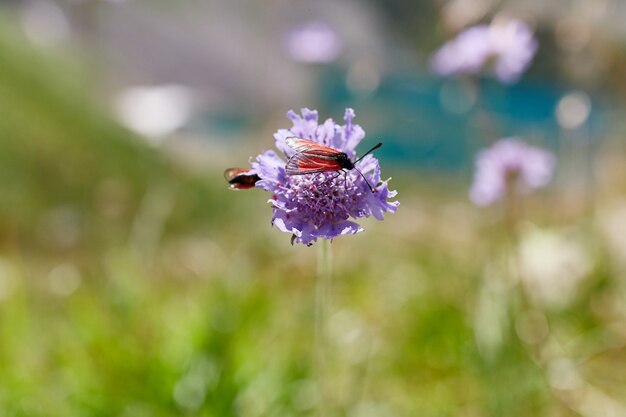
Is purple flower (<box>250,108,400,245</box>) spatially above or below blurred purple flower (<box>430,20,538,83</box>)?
below

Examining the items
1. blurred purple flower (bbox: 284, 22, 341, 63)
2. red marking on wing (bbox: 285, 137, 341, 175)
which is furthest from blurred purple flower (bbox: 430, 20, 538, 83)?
blurred purple flower (bbox: 284, 22, 341, 63)

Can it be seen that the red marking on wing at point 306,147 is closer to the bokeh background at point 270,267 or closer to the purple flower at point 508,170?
the bokeh background at point 270,267

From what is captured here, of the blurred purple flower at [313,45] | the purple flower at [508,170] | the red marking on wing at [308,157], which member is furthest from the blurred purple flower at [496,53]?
the blurred purple flower at [313,45]

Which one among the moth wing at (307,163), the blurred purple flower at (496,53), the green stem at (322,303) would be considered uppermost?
the blurred purple flower at (496,53)

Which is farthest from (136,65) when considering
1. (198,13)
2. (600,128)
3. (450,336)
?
(450,336)

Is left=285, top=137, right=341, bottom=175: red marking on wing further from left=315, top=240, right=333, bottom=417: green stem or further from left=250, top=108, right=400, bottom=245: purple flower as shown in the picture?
left=315, top=240, right=333, bottom=417: green stem

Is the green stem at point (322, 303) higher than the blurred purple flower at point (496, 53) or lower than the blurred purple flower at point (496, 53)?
lower

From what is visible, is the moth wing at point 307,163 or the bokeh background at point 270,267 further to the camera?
the bokeh background at point 270,267
